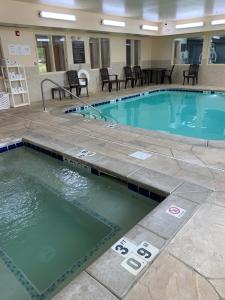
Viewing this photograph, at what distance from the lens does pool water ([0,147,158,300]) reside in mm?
1652

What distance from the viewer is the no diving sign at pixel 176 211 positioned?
1774mm

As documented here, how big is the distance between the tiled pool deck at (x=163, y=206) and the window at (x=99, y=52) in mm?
5158

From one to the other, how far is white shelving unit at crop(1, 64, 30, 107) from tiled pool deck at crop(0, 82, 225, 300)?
7.71ft

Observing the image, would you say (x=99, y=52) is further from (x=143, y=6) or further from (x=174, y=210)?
(x=174, y=210)

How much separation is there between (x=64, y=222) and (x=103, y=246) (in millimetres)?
503

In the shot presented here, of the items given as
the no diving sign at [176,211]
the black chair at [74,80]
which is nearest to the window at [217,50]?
the black chair at [74,80]

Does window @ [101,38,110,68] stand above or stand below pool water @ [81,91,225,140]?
above

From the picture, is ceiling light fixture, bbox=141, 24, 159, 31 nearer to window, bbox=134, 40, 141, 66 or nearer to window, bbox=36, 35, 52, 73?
window, bbox=134, 40, 141, 66

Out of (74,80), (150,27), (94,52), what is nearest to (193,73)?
(150,27)

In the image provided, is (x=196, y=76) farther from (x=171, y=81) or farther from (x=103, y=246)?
(x=103, y=246)

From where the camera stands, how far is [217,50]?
941 centimetres

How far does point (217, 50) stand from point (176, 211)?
949 centimetres

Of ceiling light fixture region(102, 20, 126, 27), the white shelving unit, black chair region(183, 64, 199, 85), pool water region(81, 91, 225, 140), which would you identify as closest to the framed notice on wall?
ceiling light fixture region(102, 20, 126, 27)

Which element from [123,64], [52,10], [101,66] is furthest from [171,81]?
[52,10]
